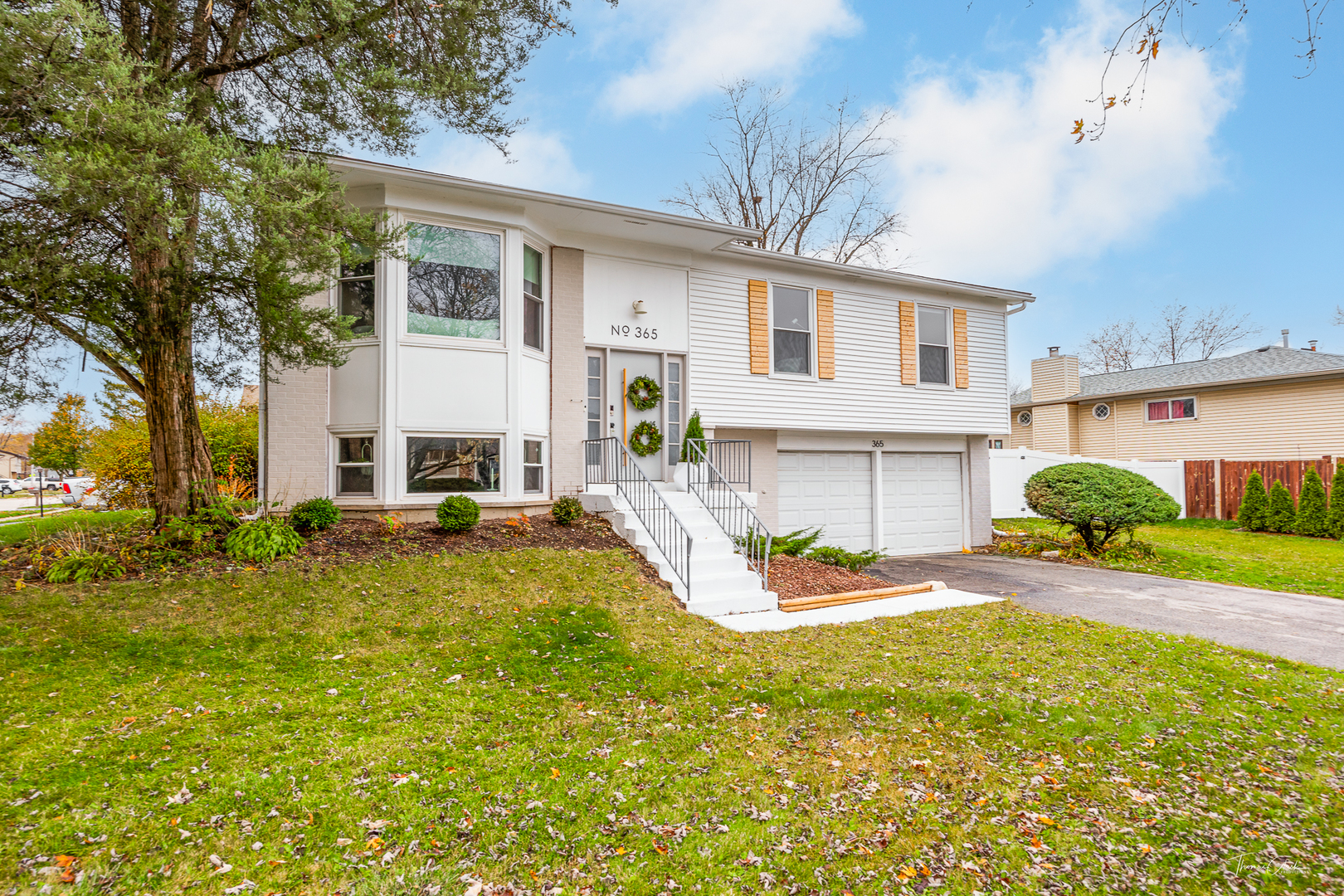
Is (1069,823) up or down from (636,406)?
down

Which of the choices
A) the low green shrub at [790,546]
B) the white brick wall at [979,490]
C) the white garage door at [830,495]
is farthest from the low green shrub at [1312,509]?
the low green shrub at [790,546]

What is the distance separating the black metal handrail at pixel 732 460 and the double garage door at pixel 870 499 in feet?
3.34

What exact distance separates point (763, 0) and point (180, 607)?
357 inches

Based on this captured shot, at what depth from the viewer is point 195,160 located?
16.9 ft

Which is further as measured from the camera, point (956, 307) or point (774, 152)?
point (774, 152)

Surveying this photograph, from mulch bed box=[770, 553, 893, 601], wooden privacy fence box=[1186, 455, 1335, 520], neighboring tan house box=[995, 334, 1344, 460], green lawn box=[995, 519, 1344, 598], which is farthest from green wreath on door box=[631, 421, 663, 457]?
neighboring tan house box=[995, 334, 1344, 460]

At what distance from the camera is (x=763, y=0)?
8219 millimetres

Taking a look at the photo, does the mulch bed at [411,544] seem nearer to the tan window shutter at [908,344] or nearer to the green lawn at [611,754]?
the green lawn at [611,754]

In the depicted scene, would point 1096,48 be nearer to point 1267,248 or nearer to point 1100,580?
point 1100,580

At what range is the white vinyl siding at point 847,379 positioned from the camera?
11406 mm

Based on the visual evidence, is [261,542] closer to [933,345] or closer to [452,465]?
[452,465]

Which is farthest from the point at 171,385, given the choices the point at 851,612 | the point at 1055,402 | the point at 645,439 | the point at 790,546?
the point at 1055,402

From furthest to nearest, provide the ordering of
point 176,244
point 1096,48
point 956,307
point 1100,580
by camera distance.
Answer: point 956,307
point 1100,580
point 176,244
point 1096,48

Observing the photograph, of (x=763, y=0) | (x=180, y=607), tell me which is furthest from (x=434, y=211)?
(x=180, y=607)
